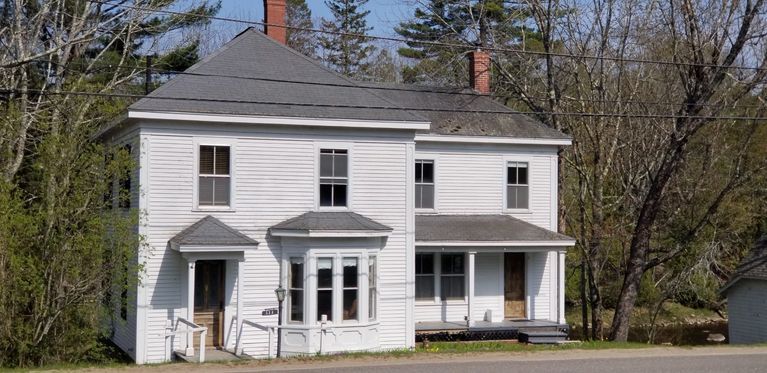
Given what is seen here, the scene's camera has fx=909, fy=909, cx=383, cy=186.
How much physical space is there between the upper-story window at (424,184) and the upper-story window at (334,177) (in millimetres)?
4102

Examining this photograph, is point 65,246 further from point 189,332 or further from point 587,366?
point 587,366

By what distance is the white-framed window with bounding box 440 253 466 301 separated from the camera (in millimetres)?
26875

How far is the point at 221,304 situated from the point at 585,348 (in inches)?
341

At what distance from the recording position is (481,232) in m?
25.8

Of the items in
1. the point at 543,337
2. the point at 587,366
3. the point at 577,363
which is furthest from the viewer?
the point at 543,337

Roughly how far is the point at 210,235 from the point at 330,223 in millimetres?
2971

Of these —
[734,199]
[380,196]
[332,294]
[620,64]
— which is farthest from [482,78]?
[734,199]

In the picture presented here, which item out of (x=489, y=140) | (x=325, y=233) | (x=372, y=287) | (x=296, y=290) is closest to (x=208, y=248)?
(x=296, y=290)

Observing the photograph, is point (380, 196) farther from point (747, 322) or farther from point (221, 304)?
point (747, 322)

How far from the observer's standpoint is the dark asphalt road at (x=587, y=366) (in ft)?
55.3

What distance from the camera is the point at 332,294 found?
2216 centimetres

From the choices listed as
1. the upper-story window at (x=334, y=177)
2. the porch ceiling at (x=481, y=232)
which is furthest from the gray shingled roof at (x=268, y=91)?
the porch ceiling at (x=481, y=232)

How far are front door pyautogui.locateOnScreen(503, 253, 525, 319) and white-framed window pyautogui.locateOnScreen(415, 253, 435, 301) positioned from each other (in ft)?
7.45

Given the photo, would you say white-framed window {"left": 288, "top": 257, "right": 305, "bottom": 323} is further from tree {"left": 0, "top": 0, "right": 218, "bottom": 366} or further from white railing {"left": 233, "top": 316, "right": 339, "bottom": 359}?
tree {"left": 0, "top": 0, "right": 218, "bottom": 366}
